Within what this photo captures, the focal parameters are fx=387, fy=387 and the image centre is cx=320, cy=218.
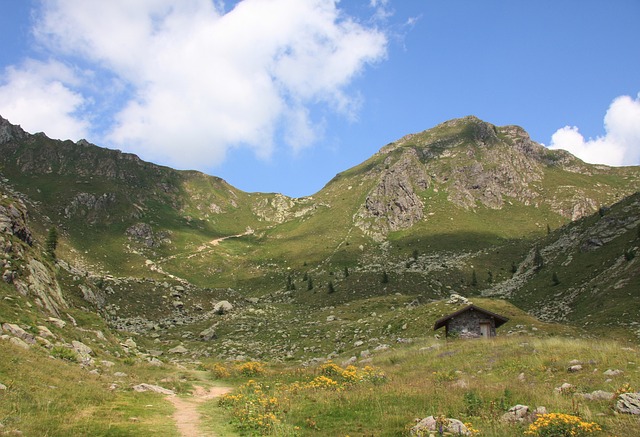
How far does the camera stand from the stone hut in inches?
1291

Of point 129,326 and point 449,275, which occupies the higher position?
point 449,275

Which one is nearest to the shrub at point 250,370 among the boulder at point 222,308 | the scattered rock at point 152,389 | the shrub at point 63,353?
the scattered rock at point 152,389

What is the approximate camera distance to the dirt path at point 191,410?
12.2 metres

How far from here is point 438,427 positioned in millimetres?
10383

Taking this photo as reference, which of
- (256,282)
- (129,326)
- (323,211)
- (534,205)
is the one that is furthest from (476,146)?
(129,326)

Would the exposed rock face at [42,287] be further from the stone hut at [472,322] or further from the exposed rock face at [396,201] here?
the exposed rock face at [396,201]

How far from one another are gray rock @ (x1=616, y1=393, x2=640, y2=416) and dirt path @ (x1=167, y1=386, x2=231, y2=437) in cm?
1177

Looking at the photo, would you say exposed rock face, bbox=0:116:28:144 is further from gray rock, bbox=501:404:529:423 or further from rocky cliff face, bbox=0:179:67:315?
gray rock, bbox=501:404:529:423

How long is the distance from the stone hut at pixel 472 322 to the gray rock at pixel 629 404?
73.4 feet

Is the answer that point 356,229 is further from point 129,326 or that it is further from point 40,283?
point 40,283

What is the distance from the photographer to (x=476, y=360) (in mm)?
21891

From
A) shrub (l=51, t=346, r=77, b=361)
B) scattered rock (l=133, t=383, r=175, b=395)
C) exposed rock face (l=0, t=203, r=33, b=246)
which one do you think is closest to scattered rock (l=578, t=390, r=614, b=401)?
scattered rock (l=133, t=383, r=175, b=395)

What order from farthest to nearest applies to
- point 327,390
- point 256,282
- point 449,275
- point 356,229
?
point 356,229
point 256,282
point 449,275
point 327,390

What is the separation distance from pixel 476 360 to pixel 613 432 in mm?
13195
